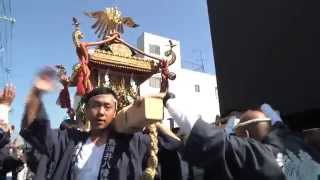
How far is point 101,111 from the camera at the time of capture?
2.23m

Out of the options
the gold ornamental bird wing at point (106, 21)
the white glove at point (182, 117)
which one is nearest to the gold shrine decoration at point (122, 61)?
the gold ornamental bird wing at point (106, 21)

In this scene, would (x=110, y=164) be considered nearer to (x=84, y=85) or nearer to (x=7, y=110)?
(x=7, y=110)

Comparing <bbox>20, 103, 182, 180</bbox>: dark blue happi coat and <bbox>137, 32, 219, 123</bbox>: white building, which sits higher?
<bbox>137, 32, 219, 123</bbox>: white building

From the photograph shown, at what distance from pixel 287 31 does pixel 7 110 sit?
2.28 m

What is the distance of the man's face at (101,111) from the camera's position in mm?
2232

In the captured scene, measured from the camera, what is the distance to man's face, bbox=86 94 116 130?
223cm

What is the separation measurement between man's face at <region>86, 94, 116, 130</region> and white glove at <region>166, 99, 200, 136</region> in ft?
1.58

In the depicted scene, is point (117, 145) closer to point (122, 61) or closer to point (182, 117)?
point (182, 117)

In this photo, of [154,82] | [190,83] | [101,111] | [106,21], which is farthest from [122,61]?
[190,83]

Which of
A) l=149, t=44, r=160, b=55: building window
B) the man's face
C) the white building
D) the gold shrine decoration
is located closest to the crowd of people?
the man's face

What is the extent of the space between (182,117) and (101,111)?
599mm

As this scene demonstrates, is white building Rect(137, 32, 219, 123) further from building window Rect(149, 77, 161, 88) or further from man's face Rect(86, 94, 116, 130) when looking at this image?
man's face Rect(86, 94, 116, 130)

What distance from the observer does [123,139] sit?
2.26m

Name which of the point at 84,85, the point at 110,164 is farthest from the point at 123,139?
the point at 84,85
